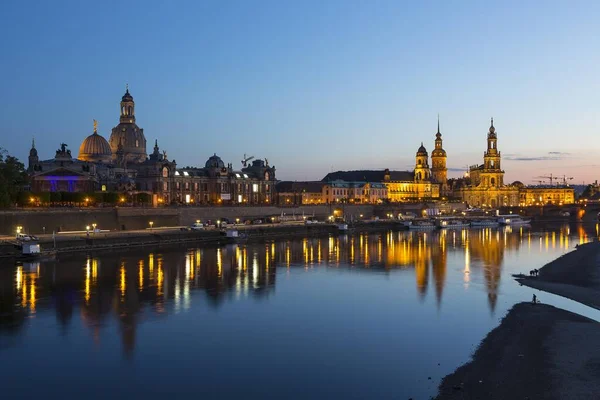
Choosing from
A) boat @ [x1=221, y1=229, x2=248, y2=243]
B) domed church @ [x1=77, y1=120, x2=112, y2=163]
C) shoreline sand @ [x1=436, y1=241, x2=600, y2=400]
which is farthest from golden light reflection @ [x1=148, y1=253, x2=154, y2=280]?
domed church @ [x1=77, y1=120, x2=112, y2=163]

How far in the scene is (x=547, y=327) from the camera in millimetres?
29938

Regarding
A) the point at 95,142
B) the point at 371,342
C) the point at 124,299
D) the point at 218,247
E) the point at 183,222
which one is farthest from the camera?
the point at 95,142

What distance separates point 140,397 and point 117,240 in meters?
49.2

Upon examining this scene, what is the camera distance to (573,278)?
152 ft

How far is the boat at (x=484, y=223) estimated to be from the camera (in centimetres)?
13200

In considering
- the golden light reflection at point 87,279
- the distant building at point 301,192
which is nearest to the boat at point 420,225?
the distant building at point 301,192

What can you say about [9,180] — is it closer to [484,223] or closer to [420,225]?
[420,225]

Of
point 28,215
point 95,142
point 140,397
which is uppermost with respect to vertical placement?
point 95,142

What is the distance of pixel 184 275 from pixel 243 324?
57.9 feet

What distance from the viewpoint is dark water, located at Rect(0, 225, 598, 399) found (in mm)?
23781

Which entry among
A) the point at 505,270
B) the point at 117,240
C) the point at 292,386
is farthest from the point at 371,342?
the point at 117,240

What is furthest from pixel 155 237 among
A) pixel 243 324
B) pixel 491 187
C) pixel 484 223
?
pixel 491 187

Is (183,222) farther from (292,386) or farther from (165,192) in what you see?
(292,386)

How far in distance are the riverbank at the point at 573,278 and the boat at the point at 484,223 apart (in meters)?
69.1
